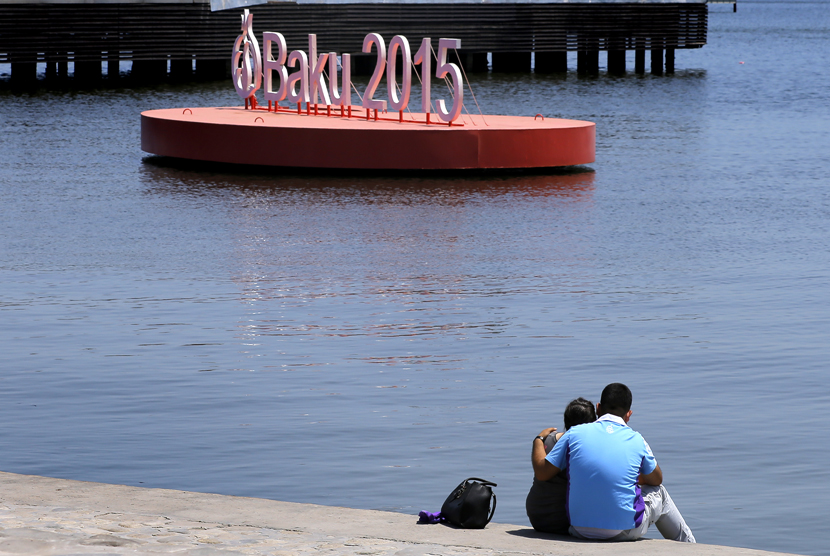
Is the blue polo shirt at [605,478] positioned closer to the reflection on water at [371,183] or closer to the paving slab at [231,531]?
the paving slab at [231,531]

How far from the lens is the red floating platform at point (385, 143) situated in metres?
23.3

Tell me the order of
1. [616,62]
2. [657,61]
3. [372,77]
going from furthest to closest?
[616,62], [657,61], [372,77]

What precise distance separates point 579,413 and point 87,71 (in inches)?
1995

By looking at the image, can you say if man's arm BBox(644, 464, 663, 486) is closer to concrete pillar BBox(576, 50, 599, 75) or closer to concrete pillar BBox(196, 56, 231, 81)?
concrete pillar BBox(196, 56, 231, 81)

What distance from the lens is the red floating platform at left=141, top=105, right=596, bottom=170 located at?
23.3 meters

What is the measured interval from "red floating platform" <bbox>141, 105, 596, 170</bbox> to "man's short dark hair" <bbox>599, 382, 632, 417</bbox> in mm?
16816

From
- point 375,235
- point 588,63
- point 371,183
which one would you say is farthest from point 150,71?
point 375,235

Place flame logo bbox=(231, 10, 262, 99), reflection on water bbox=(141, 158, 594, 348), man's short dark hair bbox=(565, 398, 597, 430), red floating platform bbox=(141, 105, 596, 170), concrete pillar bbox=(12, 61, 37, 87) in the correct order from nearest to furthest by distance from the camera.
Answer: man's short dark hair bbox=(565, 398, 597, 430) < reflection on water bbox=(141, 158, 594, 348) < red floating platform bbox=(141, 105, 596, 170) < flame logo bbox=(231, 10, 262, 99) < concrete pillar bbox=(12, 61, 37, 87)

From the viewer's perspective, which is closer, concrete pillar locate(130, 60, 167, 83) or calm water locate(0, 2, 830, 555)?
calm water locate(0, 2, 830, 555)

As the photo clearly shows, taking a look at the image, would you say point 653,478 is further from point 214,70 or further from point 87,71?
point 214,70

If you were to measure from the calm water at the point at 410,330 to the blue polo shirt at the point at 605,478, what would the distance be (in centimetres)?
87

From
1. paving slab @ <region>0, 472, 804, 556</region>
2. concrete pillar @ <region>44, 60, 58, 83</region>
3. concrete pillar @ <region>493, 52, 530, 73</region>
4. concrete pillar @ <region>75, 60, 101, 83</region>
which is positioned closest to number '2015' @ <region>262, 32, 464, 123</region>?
paving slab @ <region>0, 472, 804, 556</region>

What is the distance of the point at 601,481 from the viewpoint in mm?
6430

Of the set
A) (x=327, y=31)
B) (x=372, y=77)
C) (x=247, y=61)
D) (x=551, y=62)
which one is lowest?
(x=551, y=62)
